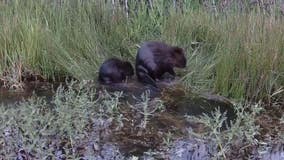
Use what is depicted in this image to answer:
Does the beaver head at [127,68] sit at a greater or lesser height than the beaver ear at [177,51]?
lesser

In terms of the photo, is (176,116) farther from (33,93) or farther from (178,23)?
(178,23)

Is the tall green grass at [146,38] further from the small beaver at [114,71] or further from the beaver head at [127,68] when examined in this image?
the beaver head at [127,68]

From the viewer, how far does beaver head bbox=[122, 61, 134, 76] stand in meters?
4.97

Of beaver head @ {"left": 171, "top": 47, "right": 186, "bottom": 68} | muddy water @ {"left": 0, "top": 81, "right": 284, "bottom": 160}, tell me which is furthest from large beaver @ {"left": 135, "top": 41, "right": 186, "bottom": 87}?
muddy water @ {"left": 0, "top": 81, "right": 284, "bottom": 160}

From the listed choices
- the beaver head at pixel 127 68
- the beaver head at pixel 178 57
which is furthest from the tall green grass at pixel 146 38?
the beaver head at pixel 127 68

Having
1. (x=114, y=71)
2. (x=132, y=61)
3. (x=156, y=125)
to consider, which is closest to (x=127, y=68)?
(x=114, y=71)

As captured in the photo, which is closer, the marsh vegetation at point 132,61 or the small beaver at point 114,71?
the marsh vegetation at point 132,61

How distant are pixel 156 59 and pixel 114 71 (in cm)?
42

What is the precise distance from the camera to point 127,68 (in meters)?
5.00

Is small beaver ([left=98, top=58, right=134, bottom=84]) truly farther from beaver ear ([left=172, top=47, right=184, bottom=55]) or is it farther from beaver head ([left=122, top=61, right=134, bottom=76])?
beaver ear ([left=172, top=47, right=184, bottom=55])

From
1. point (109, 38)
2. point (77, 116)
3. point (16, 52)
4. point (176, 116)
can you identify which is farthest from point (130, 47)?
point (77, 116)

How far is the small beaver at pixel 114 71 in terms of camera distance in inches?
189

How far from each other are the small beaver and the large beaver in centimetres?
14

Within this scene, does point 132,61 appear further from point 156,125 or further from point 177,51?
point 156,125
